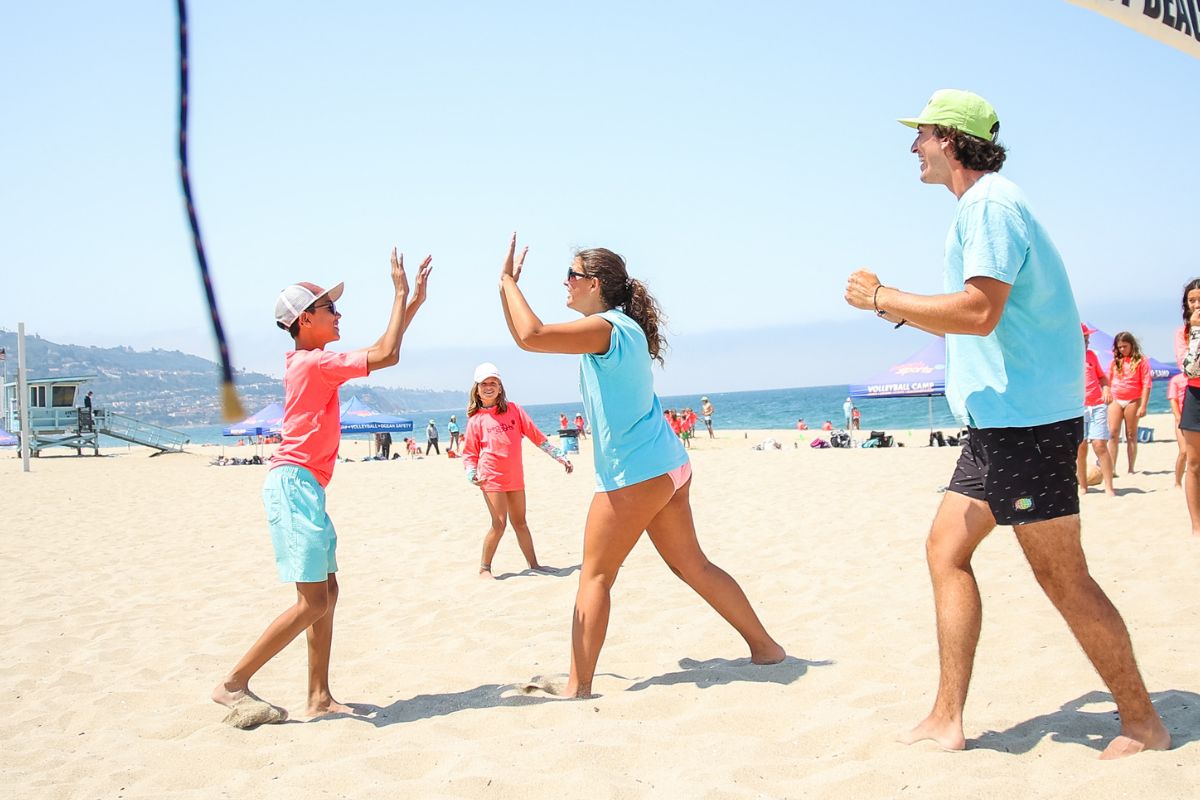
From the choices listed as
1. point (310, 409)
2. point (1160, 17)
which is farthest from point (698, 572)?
point (1160, 17)

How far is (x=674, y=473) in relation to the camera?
11.7ft

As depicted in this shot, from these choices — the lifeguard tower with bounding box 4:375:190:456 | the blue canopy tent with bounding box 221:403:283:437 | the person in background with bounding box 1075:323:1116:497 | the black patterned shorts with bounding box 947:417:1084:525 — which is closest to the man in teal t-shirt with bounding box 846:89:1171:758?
the black patterned shorts with bounding box 947:417:1084:525

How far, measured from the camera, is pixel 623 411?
136 inches

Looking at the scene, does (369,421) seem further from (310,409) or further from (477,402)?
(310,409)

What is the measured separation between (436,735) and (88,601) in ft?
13.4

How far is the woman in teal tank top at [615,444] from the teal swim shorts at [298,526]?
1.01 m

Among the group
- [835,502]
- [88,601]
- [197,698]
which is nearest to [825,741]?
[197,698]

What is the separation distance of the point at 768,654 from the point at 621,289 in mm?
1685

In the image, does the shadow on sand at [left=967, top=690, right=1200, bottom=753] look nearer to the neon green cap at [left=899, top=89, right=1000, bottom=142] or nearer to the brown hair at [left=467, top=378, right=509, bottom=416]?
the neon green cap at [left=899, top=89, right=1000, bottom=142]

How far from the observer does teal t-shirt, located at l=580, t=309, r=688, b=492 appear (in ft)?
11.2

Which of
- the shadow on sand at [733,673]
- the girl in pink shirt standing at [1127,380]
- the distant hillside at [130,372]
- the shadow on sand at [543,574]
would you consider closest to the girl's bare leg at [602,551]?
the shadow on sand at [733,673]

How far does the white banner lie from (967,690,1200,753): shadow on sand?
223 centimetres

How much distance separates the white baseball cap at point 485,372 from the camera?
691 cm

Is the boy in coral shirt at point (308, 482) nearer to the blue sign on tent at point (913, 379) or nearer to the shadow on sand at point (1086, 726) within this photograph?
the shadow on sand at point (1086, 726)
